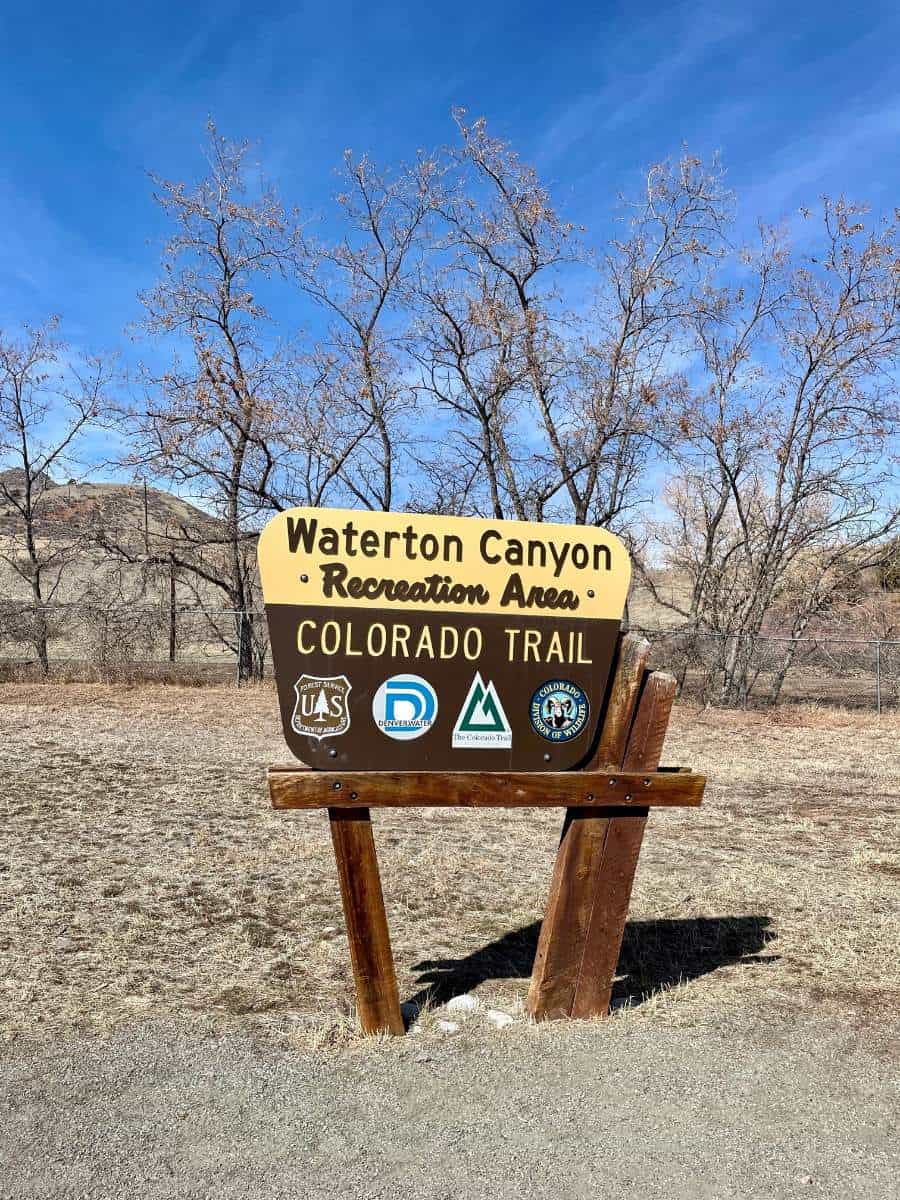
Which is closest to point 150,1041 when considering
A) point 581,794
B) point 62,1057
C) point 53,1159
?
point 62,1057

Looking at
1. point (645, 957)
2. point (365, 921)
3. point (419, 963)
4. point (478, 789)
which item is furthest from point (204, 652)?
point (478, 789)

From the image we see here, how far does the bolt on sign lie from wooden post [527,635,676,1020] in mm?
108

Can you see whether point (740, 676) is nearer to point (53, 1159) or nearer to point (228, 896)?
point (228, 896)

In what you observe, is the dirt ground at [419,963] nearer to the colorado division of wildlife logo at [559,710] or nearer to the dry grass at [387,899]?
the dry grass at [387,899]

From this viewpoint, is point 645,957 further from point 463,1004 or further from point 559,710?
point 559,710

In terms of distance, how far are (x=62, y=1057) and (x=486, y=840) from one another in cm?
456

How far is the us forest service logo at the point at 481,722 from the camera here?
3.95 m

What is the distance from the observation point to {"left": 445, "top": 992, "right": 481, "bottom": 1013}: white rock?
169 inches

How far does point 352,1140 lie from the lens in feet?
10.4

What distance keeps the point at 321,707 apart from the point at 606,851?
4.29 ft

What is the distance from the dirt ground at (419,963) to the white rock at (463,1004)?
18 millimetres

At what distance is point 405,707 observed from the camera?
3.90m

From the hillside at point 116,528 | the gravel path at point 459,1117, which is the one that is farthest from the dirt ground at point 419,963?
the hillside at point 116,528

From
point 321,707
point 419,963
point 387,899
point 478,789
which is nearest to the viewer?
point 321,707
